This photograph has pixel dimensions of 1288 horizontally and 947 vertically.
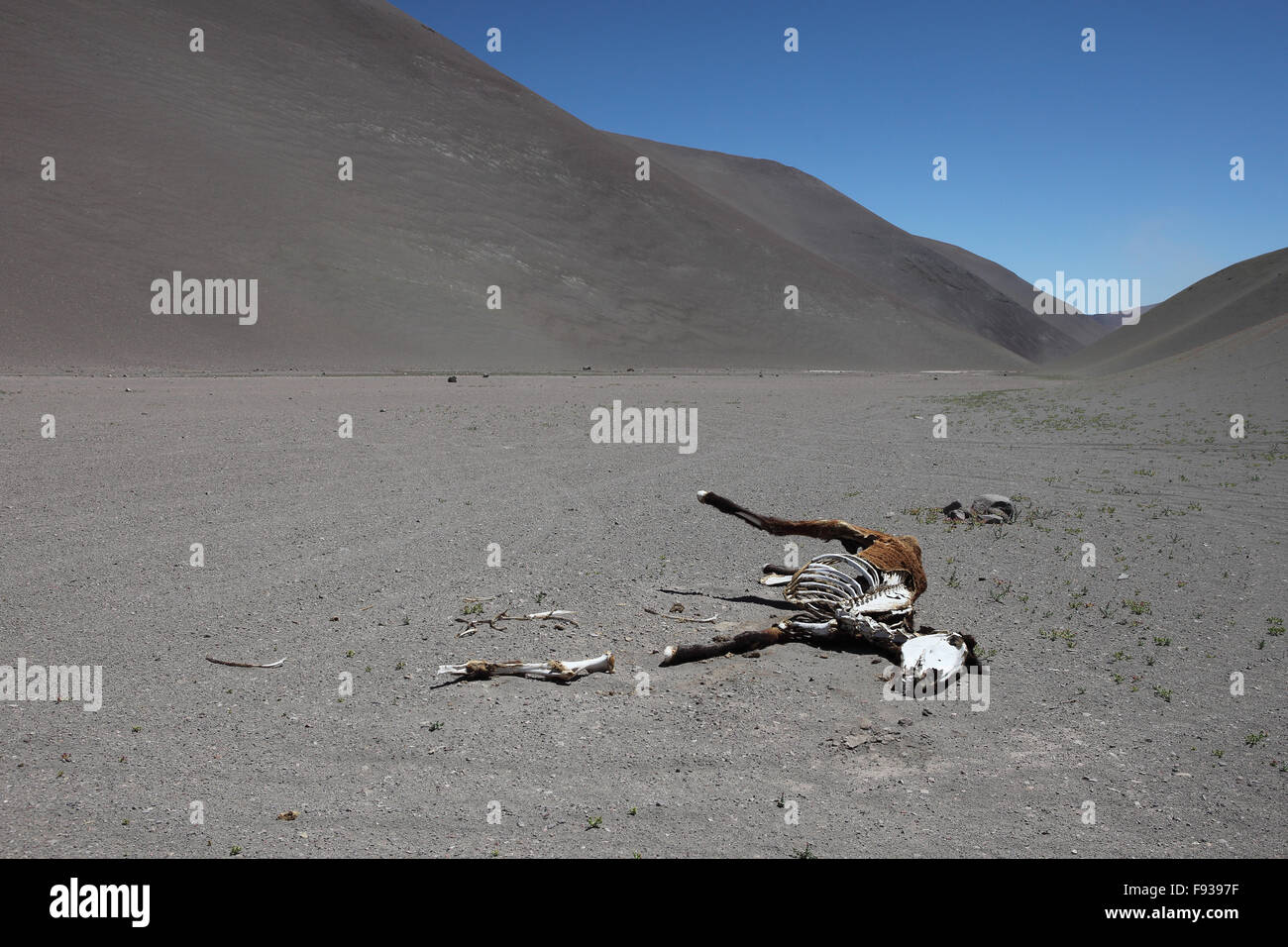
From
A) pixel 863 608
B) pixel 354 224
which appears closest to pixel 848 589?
pixel 863 608

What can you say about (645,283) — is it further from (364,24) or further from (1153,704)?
(1153,704)

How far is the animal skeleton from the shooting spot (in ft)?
18.5

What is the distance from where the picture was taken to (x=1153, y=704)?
5285mm

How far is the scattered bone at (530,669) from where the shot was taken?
18.2 feet

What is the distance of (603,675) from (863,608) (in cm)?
194

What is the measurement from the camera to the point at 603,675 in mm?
5734

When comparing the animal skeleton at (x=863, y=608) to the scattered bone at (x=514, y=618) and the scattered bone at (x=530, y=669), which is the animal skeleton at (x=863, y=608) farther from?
the scattered bone at (x=514, y=618)

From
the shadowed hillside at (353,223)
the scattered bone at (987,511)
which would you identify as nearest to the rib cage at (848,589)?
the scattered bone at (987,511)

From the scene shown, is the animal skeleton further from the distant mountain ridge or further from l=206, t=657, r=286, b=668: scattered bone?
the distant mountain ridge

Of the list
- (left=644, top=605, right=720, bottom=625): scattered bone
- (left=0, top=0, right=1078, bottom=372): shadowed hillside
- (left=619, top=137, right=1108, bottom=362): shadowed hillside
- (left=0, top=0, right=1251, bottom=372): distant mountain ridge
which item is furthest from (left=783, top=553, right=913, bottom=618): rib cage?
(left=619, top=137, right=1108, bottom=362): shadowed hillside

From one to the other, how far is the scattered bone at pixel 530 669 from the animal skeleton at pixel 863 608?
538 mm

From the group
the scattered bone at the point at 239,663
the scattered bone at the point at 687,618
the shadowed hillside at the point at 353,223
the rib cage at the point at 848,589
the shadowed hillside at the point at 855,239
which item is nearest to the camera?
the scattered bone at the point at 239,663

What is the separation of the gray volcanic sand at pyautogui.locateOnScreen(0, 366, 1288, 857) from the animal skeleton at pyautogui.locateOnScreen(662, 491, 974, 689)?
182 millimetres
